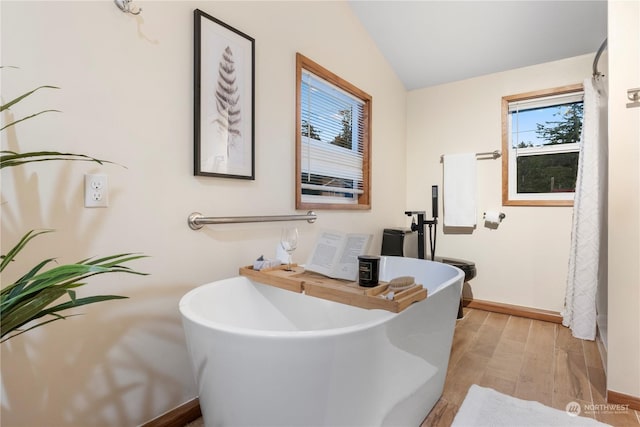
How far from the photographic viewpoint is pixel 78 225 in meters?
1.14

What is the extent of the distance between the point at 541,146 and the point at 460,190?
0.77 m

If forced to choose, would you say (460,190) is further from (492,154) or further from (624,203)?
(624,203)

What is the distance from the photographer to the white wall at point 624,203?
1536 mm

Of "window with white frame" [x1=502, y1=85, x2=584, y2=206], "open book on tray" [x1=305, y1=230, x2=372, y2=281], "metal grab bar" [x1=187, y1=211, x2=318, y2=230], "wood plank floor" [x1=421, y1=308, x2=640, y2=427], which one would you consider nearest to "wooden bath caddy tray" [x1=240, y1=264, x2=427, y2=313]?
"open book on tray" [x1=305, y1=230, x2=372, y2=281]

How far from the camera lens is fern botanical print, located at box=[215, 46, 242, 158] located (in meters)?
1.57

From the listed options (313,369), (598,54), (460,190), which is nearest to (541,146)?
(460,190)

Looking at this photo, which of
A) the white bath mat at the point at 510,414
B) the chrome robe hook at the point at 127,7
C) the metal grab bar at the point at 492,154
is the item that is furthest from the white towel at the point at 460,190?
the chrome robe hook at the point at 127,7

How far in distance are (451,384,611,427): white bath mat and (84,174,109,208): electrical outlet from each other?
1724mm

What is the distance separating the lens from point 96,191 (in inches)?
46.0

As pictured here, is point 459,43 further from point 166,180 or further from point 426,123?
point 166,180

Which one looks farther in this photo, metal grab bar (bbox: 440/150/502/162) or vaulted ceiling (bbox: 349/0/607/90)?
metal grab bar (bbox: 440/150/502/162)

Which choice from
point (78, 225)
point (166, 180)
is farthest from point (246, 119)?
point (78, 225)

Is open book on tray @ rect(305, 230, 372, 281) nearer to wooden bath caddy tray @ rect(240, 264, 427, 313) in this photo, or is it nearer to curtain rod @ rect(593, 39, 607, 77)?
wooden bath caddy tray @ rect(240, 264, 427, 313)

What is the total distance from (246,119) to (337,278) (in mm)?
963
